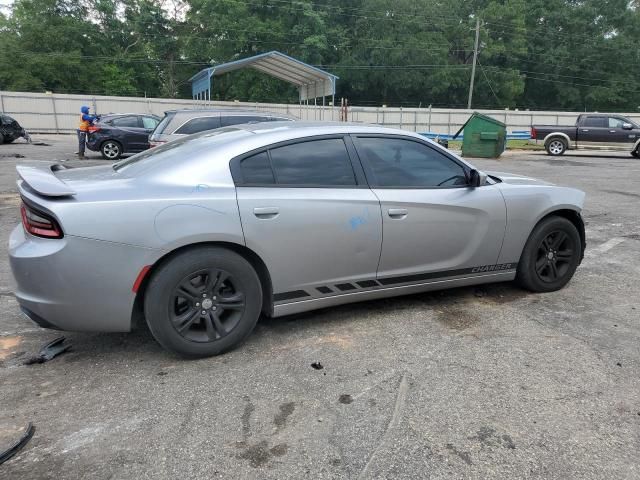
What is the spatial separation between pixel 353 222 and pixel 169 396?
167 cm

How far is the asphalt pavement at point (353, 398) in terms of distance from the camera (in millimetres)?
2379

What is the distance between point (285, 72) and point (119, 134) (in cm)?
1556

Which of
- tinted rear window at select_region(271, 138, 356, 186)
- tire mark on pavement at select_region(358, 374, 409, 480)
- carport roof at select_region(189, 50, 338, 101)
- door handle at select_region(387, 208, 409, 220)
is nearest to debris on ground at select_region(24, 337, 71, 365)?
tinted rear window at select_region(271, 138, 356, 186)

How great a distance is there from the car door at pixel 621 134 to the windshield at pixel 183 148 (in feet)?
74.2

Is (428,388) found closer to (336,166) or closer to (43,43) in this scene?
(336,166)

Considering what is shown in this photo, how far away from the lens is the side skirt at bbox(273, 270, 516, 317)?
11.8 ft

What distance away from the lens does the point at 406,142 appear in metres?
4.06

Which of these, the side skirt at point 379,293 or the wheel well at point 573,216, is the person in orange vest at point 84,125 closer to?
the side skirt at point 379,293

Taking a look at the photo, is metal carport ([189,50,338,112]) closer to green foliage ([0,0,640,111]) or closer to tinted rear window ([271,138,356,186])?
green foliage ([0,0,640,111])

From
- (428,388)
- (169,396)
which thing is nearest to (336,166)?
(428,388)

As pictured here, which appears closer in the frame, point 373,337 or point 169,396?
point 169,396

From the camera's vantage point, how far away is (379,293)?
3.89 m

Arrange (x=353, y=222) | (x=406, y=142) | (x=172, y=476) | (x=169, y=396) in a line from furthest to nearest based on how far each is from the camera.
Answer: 1. (x=406, y=142)
2. (x=353, y=222)
3. (x=169, y=396)
4. (x=172, y=476)

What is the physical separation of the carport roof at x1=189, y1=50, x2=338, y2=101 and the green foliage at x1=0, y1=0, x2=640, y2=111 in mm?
19477
